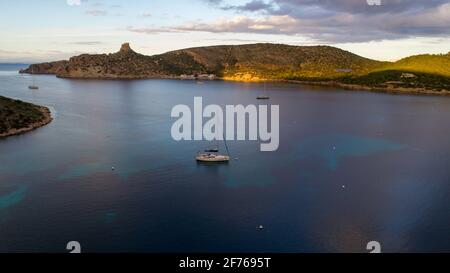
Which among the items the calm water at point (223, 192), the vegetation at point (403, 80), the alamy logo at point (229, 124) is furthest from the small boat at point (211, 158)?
the vegetation at point (403, 80)

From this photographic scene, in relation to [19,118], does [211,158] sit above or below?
below

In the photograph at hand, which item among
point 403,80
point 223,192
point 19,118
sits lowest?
point 223,192

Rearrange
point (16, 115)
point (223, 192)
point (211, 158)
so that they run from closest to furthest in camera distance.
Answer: point (223, 192), point (211, 158), point (16, 115)

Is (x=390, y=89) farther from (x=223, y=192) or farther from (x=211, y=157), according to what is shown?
(x=223, y=192)

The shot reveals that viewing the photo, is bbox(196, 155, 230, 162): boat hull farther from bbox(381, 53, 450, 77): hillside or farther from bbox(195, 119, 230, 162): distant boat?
bbox(381, 53, 450, 77): hillside

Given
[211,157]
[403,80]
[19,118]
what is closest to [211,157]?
[211,157]

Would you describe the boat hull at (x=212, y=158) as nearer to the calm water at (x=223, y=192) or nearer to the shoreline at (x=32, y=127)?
the calm water at (x=223, y=192)
